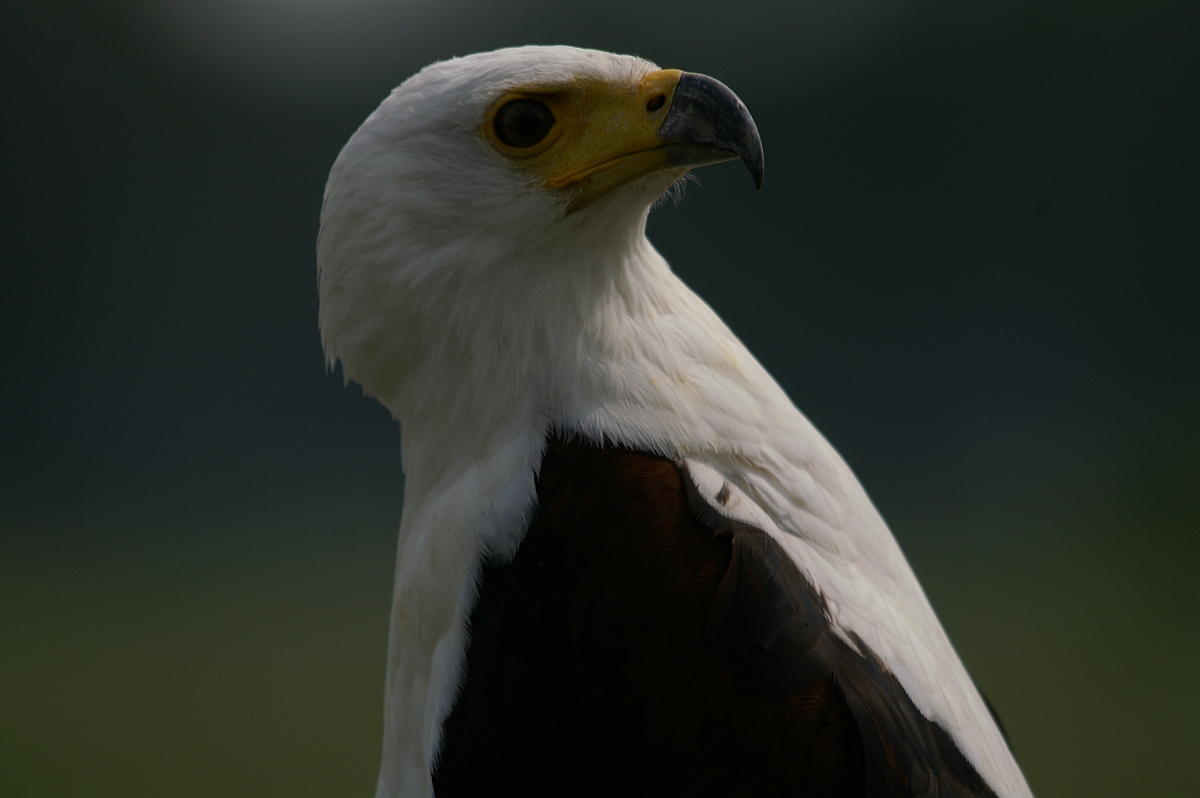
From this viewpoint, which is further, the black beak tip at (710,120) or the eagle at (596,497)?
the black beak tip at (710,120)

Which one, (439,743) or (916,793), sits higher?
(916,793)

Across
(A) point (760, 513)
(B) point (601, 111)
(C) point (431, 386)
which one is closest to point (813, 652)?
(A) point (760, 513)

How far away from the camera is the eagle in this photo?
145 cm

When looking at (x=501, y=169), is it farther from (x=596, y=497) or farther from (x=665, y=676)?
(x=665, y=676)

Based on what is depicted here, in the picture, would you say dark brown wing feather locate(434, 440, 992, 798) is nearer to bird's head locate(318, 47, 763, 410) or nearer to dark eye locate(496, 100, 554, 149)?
bird's head locate(318, 47, 763, 410)

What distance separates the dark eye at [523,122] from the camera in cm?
172

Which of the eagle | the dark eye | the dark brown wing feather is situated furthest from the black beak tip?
the dark brown wing feather

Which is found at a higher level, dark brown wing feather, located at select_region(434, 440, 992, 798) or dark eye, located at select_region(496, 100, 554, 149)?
dark eye, located at select_region(496, 100, 554, 149)

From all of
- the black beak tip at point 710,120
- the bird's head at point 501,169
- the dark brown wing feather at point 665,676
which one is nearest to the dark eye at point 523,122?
the bird's head at point 501,169

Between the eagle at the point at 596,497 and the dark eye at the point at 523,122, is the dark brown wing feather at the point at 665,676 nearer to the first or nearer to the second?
the eagle at the point at 596,497

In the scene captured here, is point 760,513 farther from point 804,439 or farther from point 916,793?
point 916,793

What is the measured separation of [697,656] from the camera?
4.76ft

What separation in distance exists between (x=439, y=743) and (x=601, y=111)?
1167 mm

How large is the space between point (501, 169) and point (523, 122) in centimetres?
10
